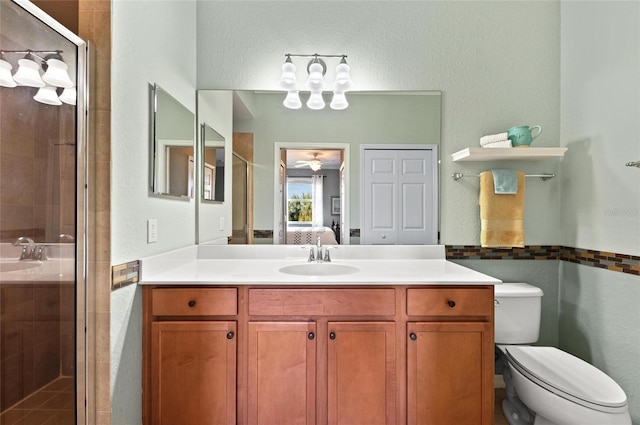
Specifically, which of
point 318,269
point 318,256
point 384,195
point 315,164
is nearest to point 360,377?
point 318,269

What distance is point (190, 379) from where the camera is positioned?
146 centimetres

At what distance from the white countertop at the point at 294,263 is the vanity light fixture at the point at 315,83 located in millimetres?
902

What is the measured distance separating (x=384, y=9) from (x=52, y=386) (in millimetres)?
2494

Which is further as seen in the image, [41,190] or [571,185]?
[571,185]

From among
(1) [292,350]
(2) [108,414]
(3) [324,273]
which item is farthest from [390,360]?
(2) [108,414]

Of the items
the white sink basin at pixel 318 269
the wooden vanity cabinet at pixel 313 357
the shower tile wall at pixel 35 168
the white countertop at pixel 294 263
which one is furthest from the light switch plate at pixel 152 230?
the white sink basin at pixel 318 269

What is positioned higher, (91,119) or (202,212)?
(91,119)

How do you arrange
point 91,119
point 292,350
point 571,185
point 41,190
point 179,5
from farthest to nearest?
point 571,185, point 179,5, point 292,350, point 91,119, point 41,190

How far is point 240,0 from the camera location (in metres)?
2.10

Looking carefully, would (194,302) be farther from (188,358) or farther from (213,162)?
(213,162)

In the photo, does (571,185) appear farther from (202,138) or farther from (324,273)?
(202,138)

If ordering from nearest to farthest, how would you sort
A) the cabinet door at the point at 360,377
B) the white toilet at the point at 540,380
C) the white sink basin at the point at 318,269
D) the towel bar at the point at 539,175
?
the white toilet at the point at 540,380 → the cabinet door at the point at 360,377 → the white sink basin at the point at 318,269 → the towel bar at the point at 539,175

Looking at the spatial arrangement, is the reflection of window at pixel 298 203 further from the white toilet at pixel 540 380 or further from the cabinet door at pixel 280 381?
the white toilet at pixel 540 380

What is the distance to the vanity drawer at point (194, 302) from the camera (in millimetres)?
1477
